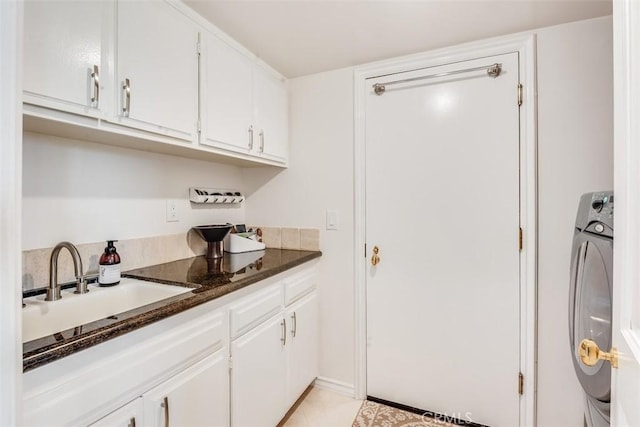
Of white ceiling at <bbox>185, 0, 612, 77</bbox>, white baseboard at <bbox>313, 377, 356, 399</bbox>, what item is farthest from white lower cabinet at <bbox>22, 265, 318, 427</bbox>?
white ceiling at <bbox>185, 0, 612, 77</bbox>

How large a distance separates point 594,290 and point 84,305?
187cm

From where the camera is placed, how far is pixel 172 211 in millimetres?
1736

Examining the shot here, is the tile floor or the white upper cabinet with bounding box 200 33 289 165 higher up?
the white upper cabinet with bounding box 200 33 289 165

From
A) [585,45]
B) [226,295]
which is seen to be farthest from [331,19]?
[226,295]

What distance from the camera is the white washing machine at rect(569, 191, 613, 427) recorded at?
100 cm

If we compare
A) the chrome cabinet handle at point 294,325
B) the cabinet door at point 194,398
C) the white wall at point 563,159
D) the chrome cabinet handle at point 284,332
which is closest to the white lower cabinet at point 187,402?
the cabinet door at point 194,398

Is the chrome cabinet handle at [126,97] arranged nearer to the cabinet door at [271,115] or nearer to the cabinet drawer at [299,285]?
the cabinet door at [271,115]

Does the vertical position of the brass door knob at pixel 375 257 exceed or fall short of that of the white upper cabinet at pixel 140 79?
it falls short

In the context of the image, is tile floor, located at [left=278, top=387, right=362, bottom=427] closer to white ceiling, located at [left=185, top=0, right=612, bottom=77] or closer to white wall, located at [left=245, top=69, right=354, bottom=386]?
white wall, located at [left=245, top=69, right=354, bottom=386]

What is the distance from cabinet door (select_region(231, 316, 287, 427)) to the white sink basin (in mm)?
415

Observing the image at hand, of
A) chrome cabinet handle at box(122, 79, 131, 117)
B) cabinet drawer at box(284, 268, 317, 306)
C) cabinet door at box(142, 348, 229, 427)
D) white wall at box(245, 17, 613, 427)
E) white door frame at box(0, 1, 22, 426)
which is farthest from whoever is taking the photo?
cabinet drawer at box(284, 268, 317, 306)

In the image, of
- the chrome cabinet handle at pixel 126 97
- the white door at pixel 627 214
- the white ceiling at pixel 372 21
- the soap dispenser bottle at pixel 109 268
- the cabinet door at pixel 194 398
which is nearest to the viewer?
the white door at pixel 627 214

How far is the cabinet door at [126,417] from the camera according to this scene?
84 centimetres

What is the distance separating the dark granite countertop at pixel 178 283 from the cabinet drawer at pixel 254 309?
99 mm
